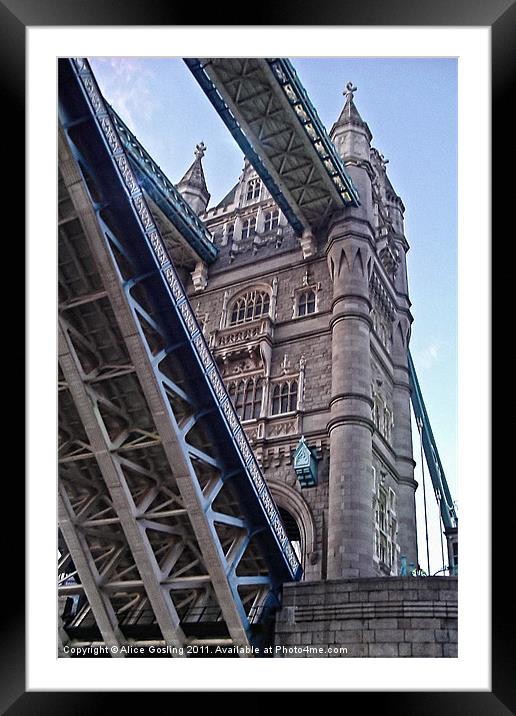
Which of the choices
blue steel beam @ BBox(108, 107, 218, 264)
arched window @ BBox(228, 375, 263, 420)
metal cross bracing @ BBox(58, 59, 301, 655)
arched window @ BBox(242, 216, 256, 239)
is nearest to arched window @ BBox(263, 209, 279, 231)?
arched window @ BBox(242, 216, 256, 239)

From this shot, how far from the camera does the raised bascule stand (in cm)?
1602

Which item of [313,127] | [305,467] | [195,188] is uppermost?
[195,188]

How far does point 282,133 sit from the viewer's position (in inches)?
1073

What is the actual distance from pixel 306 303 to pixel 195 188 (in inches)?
486

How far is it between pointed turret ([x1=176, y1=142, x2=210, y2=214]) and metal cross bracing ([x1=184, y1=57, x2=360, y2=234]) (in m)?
8.31

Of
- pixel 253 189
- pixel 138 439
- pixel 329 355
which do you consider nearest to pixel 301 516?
pixel 329 355

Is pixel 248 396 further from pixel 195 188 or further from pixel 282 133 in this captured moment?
pixel 195 188

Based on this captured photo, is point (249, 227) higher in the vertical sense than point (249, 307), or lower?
higher

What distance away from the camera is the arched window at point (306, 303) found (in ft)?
91.8
